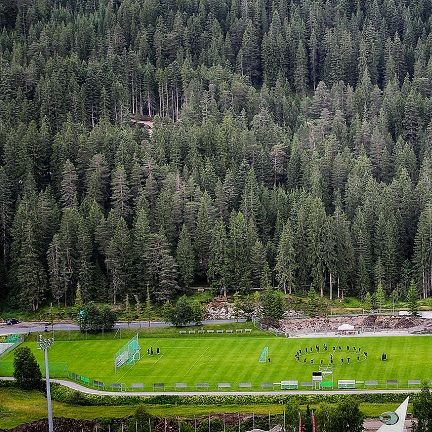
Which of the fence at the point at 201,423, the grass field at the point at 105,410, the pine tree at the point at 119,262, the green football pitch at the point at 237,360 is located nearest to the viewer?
the fence at the point at 201,423

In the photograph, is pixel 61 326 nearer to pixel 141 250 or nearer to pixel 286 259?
pixel 141 250

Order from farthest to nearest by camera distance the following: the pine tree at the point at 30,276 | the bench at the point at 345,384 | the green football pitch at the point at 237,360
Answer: the pine tree at the point at 30,276 < the green football pitch at the point at 237,360 < the bench at the point at 345,384

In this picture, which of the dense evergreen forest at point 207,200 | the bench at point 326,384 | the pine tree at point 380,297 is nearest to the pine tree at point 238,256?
the dense evergreen forest at point 207,200

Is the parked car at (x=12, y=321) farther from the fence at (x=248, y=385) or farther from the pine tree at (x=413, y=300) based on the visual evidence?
the pine tree at (x=413, y=300)

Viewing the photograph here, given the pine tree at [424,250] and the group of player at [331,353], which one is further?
the pine tree at [424,250]

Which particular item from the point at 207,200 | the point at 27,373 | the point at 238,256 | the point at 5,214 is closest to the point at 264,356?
the point at 27,373
